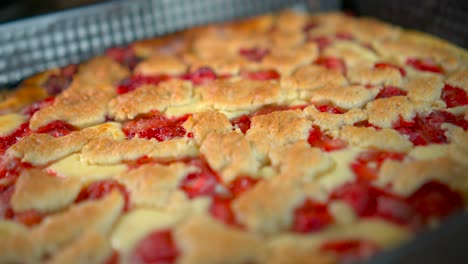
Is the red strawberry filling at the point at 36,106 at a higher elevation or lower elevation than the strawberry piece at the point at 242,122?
lower

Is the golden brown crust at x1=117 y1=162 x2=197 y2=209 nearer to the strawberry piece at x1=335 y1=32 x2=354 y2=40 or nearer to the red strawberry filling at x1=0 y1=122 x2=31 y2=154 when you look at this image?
the red strawberry filling at x1=0 y1=122 x2=31 y2=154

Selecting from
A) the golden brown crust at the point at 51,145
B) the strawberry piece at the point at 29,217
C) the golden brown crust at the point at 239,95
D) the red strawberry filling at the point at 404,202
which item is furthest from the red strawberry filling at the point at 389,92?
the strawberry piece at the point at 29,217

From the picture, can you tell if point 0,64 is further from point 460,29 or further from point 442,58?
point 460,29

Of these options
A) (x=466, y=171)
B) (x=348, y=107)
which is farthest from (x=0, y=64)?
(x=466, y=171)

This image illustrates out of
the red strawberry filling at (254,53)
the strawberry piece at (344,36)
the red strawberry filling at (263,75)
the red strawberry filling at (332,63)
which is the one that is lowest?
the red strawberry filling at (263,75)

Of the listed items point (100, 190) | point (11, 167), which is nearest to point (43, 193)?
point (100, 190)

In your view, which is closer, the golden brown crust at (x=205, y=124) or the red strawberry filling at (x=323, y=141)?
the red strawberry filling at (x=323, y=141)

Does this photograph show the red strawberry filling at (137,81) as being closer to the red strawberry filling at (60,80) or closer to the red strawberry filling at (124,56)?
the red strawberry filling at (124,56)
